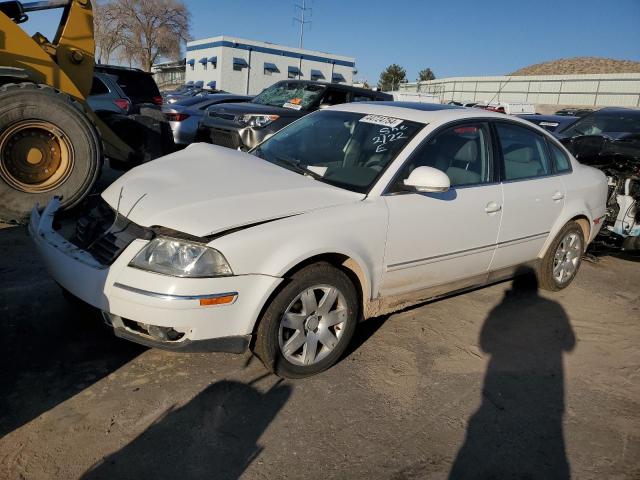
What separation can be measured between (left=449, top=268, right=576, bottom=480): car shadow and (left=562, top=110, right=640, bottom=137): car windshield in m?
5.40

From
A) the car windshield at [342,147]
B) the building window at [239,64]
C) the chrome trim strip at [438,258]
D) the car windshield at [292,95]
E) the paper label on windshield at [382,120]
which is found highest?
the building window at [239,64]

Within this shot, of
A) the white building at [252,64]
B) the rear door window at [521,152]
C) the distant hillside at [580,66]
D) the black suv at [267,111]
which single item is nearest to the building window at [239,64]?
the white building at [252,64]

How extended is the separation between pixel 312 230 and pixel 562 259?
10.3 ft

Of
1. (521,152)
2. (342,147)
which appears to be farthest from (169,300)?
(521,152)

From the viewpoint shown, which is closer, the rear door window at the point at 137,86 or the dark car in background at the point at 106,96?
the dark car in background at the point at 106,96

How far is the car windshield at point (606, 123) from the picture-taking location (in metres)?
8.70

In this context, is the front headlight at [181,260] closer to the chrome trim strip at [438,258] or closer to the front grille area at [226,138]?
the chrome trim strip at [438,258]

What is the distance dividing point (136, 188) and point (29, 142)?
9.12 feet

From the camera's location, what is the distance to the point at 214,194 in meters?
3.05

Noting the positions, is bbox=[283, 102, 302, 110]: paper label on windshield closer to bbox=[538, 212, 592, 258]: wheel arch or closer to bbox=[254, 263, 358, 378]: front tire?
bbox=[538, 212, 592, 258]: wheel arch

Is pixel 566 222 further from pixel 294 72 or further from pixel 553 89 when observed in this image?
pixel 294 72

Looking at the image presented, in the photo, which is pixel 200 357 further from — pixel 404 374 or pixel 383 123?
pixel 383 123

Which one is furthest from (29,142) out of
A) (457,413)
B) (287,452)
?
(457,413)

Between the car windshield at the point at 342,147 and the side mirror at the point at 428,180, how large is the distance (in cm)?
24
